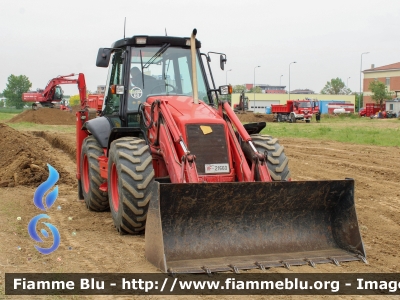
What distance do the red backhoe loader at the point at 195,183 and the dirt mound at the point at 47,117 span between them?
30566mm

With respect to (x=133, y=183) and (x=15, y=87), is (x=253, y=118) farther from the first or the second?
(x=15, y=87)

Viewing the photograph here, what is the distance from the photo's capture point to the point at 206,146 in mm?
6926

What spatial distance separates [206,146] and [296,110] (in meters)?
40.9

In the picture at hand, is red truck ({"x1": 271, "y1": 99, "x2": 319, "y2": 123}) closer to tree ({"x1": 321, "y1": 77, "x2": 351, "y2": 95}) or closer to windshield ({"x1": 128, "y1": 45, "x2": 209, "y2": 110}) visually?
windshield ({"x1": 128, "y1": 45, "x2": 209, "y2": 110})

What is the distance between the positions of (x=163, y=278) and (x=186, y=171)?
1.47 m

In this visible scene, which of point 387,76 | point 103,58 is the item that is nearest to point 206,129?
point 103,58

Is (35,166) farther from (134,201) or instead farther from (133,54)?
(134,201)

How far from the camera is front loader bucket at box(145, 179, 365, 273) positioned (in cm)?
578

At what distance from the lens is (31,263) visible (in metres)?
5.86

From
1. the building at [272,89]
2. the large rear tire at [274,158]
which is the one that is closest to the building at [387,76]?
the building at [272,89]

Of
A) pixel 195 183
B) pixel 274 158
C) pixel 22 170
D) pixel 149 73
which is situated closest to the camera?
pixel 195 183

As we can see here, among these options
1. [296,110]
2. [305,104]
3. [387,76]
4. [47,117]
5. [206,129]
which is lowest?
[47,117]

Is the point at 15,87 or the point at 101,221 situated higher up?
the point at 15,87

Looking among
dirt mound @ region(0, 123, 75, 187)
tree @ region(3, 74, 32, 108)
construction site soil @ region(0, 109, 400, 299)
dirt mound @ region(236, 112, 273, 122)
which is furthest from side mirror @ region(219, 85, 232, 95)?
tree @ region(3, 74, 32, 108)
